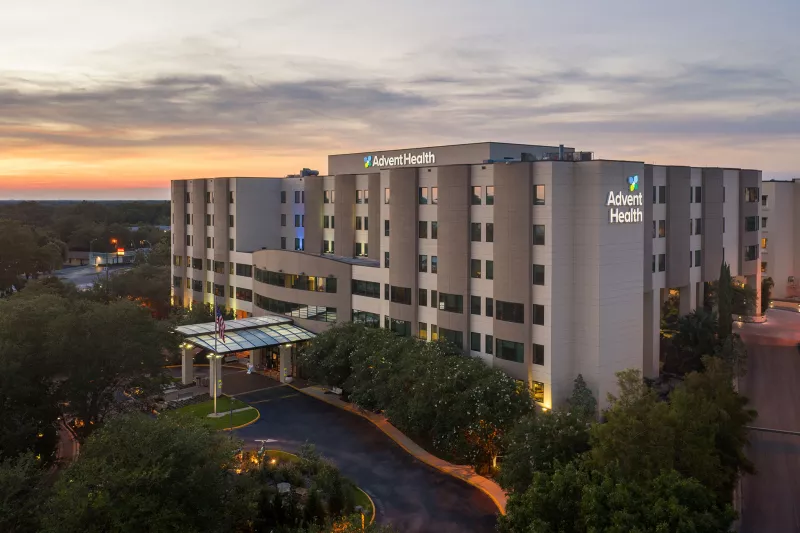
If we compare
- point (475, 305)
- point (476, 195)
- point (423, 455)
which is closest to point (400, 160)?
point (476, 195)

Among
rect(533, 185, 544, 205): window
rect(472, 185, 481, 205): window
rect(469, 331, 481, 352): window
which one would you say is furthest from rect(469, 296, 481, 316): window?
rect(533, 185, 544, 205): window

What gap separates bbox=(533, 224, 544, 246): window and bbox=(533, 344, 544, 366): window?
8.88 m

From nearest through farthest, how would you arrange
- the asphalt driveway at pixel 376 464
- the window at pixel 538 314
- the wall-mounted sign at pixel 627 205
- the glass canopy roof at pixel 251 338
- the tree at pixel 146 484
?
the tree at pixel 146 484 < the asphalt driveway at pixel 376 464 < the window at pixel 538 314 < the wall-mounted sign at pixel 627 205 < the glass canopy roof at pixel 251 338

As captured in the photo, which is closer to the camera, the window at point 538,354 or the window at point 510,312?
the window at point 538,354

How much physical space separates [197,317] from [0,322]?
38269 millimetres

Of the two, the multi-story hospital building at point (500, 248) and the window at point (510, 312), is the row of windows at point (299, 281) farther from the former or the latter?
the window at point (510, 312)

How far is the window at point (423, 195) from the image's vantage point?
65.3 meters

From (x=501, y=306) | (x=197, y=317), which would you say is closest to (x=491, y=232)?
(x=501, y=306)

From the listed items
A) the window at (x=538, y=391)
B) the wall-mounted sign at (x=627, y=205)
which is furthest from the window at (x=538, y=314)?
the wall-mounted sign at (x=627, y=205)

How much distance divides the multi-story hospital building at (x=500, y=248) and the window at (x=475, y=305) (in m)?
0.15

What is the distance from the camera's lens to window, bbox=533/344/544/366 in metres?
56.0

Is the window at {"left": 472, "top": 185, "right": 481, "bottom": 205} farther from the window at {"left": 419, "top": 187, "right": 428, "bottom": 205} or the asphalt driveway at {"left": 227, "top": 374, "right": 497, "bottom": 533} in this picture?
the asphalt driveway at {"left": 227, "top": 374, "right": 497, "bottom": 533}

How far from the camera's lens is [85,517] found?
90.9 ft

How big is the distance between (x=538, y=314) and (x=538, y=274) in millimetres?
3467
